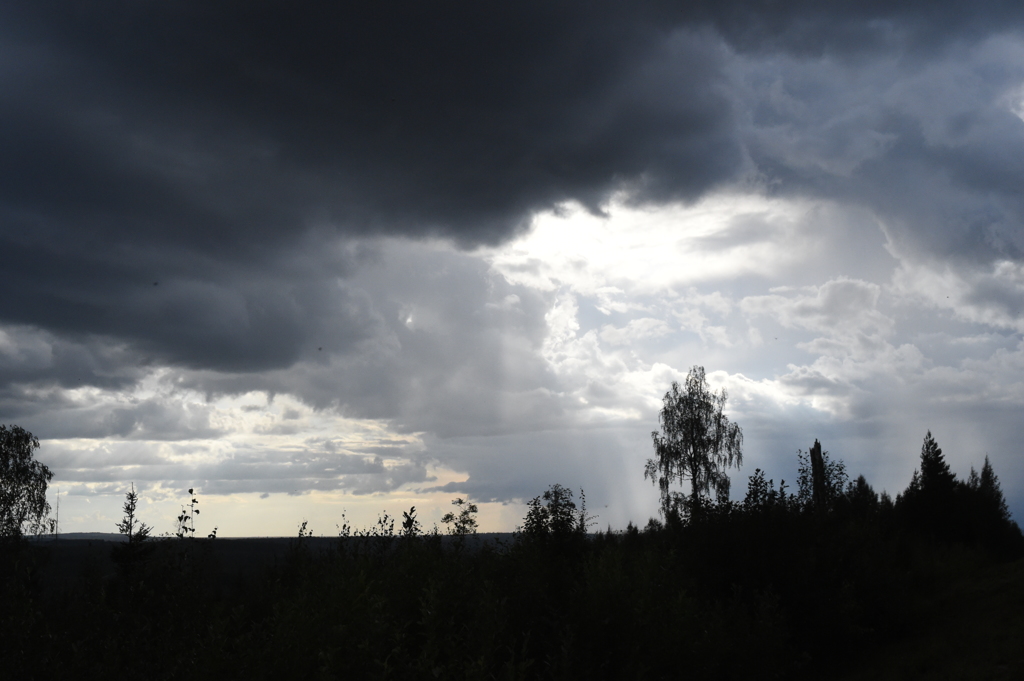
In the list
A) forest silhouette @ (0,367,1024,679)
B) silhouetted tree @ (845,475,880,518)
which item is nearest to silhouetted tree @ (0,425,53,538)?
forest silhouette @ (0,367,1024,679)

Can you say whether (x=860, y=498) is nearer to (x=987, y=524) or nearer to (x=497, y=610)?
(x=987, y=524)

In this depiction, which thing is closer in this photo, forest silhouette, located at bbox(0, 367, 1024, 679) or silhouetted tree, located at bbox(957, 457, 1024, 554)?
forest silhouette, located at bbox(0, 367, 1024, 679)

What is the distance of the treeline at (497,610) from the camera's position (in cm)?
848

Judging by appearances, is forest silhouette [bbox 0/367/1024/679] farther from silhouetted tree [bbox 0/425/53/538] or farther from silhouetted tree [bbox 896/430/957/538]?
silhouetted tree [bbox 0/425/53/538]

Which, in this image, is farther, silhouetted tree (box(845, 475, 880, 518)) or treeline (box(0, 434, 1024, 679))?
silhouetted tree (box(845, 475, 880, 518))

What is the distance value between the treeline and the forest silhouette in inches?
1.7

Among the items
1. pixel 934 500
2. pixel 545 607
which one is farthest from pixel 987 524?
pixel 545 607

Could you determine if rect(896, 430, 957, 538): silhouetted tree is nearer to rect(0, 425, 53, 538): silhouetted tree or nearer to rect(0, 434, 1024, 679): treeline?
rect(0, 434, 1024, 679): treeline

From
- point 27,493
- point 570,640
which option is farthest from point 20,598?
point 27,493

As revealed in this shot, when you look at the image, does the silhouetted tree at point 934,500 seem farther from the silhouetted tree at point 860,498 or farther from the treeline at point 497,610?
the treeline at point 497,610

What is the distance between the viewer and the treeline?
27.8 feet

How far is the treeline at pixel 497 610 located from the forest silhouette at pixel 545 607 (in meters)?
0.04

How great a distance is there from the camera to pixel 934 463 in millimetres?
46719

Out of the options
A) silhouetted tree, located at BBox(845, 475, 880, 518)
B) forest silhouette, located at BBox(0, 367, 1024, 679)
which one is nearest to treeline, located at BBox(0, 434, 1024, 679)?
forest silhouette, located at BBox(0, 367, 1024, 679)
